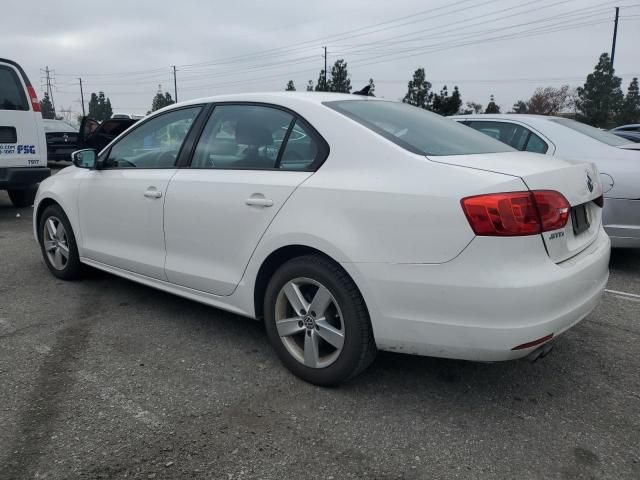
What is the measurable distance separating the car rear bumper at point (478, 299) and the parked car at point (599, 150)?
2545 mm

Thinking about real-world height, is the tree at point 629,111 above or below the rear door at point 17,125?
above

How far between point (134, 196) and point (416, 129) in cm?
202

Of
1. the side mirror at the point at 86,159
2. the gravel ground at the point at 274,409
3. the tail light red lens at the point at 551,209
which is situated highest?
the side mirror at the point at 86,159

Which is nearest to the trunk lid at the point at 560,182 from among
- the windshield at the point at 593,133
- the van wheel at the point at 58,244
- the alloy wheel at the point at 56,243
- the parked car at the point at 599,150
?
the parked car at the point at 599,150

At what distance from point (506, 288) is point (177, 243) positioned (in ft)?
6.92

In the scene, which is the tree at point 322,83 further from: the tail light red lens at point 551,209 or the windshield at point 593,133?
the tail light red lens at point 551,209

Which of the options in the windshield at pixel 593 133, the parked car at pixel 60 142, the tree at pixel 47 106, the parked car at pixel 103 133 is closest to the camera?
the windshield at pixel 593 133

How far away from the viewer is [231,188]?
323 centimetres

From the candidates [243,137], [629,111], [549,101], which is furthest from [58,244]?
[549,101]

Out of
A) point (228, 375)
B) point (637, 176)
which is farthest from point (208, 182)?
point (637, 176)

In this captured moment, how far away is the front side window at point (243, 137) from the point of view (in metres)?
3.21

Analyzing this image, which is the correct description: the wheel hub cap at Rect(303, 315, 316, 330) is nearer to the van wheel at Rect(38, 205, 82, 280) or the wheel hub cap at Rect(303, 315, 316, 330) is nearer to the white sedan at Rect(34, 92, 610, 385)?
the white sedan at Rect(34, 92, 610, 385)

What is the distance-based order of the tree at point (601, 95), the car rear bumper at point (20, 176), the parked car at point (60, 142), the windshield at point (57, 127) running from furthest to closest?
the tree at point (601, 95)
the windshield at point (57, 127)
the parked car at point (60, 142)
the car rear bumper at point (20, 176)

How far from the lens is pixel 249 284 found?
3.18 metres
